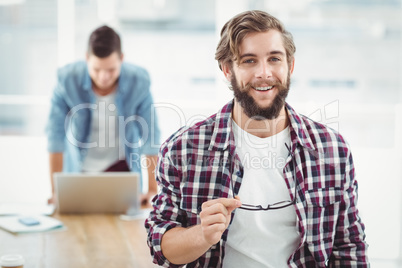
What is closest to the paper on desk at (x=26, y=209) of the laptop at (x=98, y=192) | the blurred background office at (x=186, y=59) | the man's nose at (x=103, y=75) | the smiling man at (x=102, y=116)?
the laptop at (x=98, y=192)

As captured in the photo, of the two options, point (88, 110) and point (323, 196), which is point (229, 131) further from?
point (88, 110)

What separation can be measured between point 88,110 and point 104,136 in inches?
6.6

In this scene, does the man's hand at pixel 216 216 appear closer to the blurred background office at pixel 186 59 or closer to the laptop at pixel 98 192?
the laptop at pixel 98 192

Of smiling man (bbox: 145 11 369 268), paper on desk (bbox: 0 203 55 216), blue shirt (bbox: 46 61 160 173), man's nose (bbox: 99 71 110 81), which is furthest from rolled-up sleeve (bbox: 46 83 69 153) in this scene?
smiling man (bbox: 145 11 369 268)

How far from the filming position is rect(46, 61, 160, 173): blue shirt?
2889 millimetres

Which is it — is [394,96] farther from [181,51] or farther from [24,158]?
[24,158]

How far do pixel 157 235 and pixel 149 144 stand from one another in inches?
55.7

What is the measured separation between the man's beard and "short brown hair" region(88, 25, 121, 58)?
1341 mm

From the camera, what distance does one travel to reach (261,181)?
1537 millimetres

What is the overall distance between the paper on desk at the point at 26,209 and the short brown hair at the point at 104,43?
81cm

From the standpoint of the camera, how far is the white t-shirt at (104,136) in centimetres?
291

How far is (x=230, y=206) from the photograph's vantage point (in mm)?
A: 1300

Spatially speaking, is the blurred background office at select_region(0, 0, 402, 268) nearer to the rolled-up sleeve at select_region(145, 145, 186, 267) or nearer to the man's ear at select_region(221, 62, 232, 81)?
the man's ear at select_region(221, 62, 232, 81)

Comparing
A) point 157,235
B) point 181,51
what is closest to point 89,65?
point 157,235
